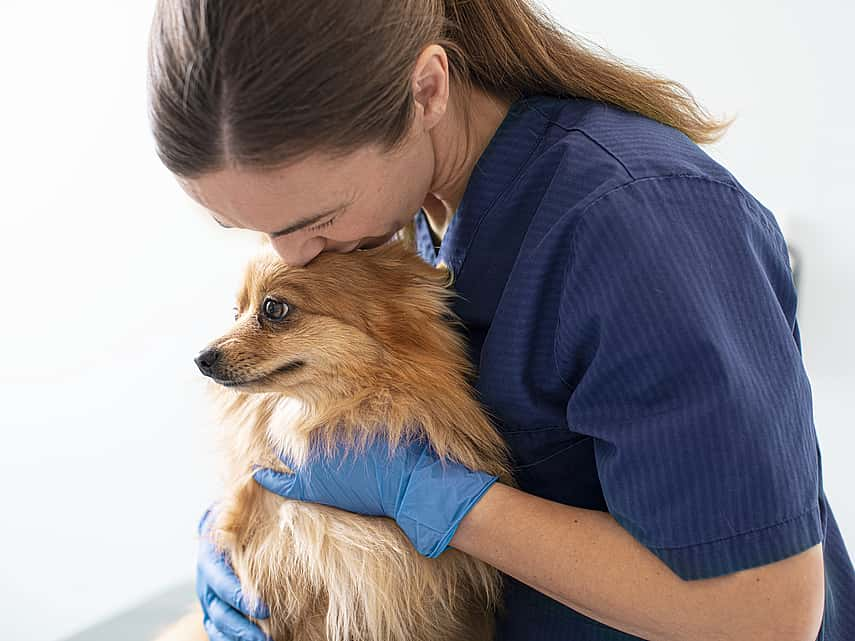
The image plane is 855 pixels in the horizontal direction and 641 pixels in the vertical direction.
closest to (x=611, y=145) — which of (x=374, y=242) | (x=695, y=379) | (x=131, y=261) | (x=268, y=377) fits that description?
(x=695, y=379)

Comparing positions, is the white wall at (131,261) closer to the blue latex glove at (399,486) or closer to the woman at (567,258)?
the blue latex glove at (399,486)

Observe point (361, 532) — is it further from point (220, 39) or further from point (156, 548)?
point (156, 548)

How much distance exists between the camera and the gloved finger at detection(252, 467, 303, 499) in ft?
3.47

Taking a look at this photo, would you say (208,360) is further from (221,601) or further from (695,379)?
(695,379)

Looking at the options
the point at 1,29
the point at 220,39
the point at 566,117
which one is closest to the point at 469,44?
the point at 566,117

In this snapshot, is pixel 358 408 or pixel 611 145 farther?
pixel 358 408

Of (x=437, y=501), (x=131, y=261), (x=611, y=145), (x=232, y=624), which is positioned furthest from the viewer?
(x=131, y=261)

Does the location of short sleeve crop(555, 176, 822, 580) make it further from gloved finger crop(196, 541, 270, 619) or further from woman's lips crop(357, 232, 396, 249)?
gloved finger crop(196, 541, 270, 619)

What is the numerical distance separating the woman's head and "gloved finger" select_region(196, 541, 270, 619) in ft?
1.38

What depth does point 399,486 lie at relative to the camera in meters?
0.98

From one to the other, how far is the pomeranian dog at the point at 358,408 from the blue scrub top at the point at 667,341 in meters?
0.13

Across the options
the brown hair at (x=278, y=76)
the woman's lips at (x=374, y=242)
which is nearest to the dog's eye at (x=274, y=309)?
the woman's lips at (x=374, y=242)

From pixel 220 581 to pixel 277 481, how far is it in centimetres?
15

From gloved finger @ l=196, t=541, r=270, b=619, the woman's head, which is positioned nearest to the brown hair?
the woman's head
